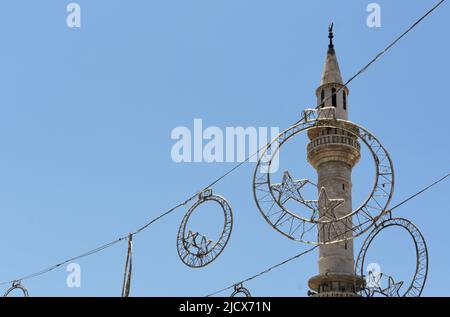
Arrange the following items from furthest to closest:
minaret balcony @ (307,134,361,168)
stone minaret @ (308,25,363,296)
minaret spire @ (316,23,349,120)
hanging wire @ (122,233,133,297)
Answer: minaret spire @ (316,23,349,120), minaret balcony @ (307,134,361,168), stone minaret @ (308,25,363,296), hanging wire @ (122,233,133,297)

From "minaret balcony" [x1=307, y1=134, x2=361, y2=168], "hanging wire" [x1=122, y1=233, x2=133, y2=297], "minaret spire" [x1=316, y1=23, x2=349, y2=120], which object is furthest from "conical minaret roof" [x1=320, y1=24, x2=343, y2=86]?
"hanging wire" [x1=122, y1=233, x2=133, y2=297]

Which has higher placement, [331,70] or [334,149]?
[331,70]

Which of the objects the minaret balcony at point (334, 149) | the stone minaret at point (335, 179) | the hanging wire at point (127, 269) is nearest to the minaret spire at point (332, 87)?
the stone minaret at point (335, 179)

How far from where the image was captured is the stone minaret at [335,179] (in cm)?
7138

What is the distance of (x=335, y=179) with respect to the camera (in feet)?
249

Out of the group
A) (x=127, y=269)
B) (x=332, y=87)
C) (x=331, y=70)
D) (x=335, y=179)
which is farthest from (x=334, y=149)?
(x=127, y=269)

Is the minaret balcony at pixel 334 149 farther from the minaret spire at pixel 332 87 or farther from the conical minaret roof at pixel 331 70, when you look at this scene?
the conical minaret roof at pixel 331 70

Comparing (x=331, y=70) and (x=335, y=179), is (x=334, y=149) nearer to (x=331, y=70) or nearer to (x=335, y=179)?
(x=335, y=179)

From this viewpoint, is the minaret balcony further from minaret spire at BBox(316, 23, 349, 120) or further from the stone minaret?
minaret spire at BBox(316, 23, 349, 120)

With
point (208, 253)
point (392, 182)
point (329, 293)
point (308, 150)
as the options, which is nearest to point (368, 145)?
point (392, 182)

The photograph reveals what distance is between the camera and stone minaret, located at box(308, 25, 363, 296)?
71.4 m
